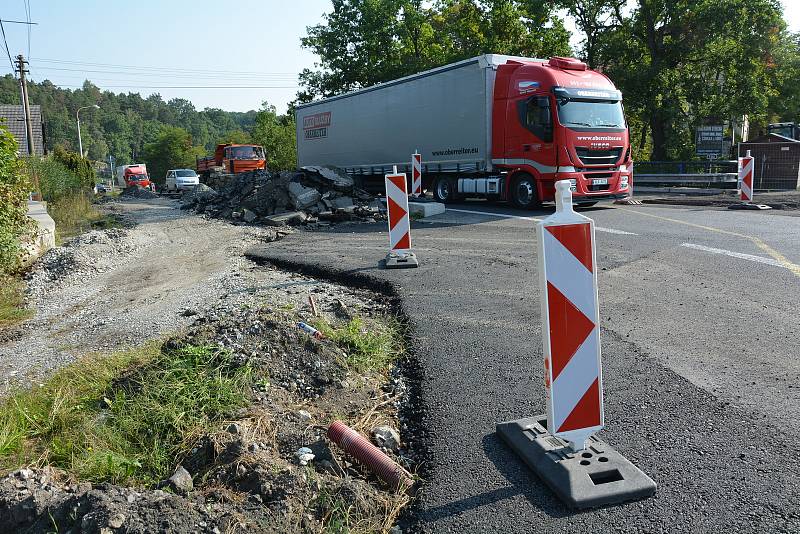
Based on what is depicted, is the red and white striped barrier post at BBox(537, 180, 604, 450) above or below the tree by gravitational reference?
below

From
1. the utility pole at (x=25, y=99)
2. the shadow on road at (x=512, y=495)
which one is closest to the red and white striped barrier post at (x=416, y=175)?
the shadow on road at (x=512, y=495)

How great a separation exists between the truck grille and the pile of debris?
5.43 metres

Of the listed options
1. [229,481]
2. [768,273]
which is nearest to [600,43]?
[768,273]

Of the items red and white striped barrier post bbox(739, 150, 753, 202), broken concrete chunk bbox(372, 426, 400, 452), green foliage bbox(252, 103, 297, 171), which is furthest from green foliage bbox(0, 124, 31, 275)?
green foliage bbox(252, 103, 297, 171)

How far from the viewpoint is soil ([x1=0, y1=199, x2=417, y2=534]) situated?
2730 millimetres

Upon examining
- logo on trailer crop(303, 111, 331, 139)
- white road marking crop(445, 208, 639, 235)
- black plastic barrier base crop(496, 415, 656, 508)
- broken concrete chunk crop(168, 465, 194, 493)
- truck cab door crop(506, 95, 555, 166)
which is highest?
logo on trailer crop(303, 111, 331, 139)

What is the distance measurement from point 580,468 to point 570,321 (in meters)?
Answer: 0.75

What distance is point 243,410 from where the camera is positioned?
12.5 feet

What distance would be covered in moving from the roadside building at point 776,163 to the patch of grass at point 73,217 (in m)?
22.4

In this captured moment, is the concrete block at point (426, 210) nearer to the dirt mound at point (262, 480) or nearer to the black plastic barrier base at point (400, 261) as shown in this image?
the black plastic barrier base at point (400, 261)

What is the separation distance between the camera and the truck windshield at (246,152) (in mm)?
38438

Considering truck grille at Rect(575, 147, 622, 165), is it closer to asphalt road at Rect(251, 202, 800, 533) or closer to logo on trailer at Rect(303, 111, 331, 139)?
asphalt road at Rect(251, 202, 800, 533)

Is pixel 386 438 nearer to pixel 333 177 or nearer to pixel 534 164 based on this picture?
pixel 534 164

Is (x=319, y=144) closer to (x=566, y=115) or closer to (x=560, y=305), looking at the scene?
(x=566, y=115)
